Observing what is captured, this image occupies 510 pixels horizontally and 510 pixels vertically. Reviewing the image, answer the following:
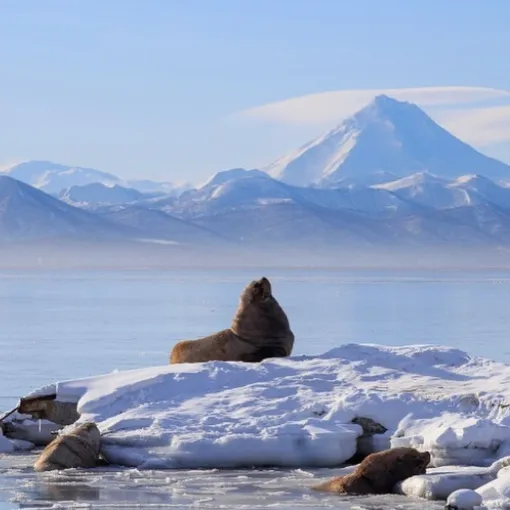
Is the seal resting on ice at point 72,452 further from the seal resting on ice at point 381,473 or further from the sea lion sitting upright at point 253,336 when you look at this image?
the sea lion sitting upright at point 253,336

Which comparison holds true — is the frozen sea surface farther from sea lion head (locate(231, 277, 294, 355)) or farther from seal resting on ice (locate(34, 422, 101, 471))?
sea lion head (locate(231, 277, 294, 355))

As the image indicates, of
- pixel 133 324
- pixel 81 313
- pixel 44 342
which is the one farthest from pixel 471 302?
pixel 44 342

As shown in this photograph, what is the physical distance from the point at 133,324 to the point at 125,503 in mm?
24825

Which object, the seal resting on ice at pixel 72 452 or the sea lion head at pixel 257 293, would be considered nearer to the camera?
the seal resting on ice at pixel 72 452

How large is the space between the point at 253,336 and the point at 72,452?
355cm

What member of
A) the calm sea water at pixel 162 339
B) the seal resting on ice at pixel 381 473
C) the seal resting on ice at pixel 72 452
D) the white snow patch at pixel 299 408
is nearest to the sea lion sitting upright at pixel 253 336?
the white snow patch at pixel 299 408

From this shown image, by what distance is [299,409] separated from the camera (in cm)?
1227

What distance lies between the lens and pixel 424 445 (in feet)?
37.6

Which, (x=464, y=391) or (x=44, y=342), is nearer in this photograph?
(x=464, y=391)

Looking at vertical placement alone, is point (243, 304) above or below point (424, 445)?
above

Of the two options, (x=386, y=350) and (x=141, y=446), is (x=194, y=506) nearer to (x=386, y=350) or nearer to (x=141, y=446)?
(x=141, y=446)

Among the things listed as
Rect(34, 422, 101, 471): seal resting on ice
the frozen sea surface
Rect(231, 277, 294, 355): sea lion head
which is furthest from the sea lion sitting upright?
the frozen sea surface

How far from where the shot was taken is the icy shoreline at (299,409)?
38.2 feet

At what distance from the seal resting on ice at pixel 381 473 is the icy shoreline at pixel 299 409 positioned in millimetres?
562
